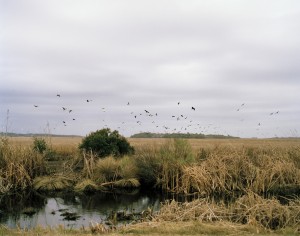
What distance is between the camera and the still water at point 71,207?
16453 mm

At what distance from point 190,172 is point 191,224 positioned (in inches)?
426

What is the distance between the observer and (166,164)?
81.2 ft

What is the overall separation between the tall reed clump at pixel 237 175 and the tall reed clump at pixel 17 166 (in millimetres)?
9899

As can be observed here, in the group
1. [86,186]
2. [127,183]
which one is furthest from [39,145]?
[127,183]

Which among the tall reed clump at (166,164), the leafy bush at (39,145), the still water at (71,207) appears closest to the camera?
the still water at (71,207)

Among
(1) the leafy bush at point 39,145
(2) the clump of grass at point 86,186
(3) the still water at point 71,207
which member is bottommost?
(3) the still water at point 71,207

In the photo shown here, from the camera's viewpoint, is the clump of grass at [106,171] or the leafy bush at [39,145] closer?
the clump of grass at [106,171]

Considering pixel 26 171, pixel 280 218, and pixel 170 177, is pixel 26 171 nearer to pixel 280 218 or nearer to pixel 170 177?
pixel 170 177

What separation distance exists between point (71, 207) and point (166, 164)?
724 centimetres

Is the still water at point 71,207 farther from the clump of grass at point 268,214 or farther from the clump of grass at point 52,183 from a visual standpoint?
the clump of grass at point 268,214

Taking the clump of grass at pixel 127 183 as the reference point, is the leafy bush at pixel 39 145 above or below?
above

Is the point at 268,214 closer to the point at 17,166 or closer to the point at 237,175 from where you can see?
the point at 237,175

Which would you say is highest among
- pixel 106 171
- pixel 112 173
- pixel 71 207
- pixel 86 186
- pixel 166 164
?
pixel 166 164

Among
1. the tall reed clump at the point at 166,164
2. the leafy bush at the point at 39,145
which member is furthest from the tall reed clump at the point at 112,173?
the leafy bush at the point at 39,145
